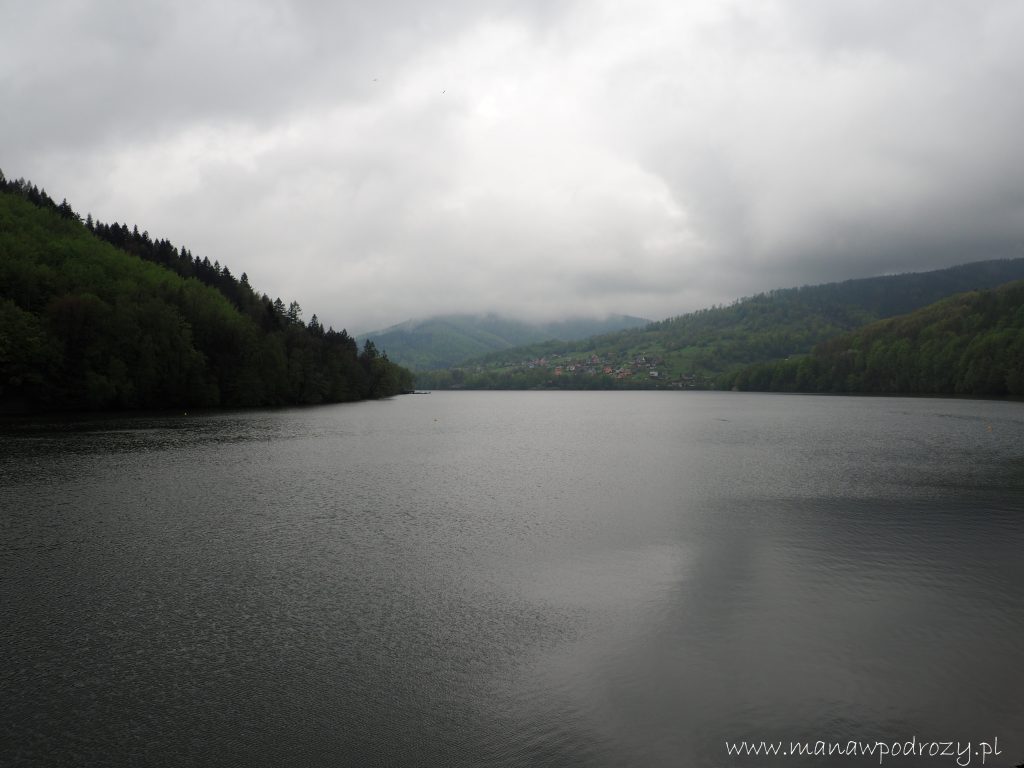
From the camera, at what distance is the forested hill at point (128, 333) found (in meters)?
79.8

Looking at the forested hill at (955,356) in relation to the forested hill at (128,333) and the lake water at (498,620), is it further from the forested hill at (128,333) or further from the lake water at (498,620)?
the forested hill at (128,333)

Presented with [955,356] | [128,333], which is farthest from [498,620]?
[955,356]

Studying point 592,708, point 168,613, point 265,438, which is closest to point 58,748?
point 168,613

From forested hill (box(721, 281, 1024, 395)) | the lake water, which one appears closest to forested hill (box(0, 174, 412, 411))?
the lake water

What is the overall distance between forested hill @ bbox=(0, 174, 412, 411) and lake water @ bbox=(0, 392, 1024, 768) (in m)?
57.5

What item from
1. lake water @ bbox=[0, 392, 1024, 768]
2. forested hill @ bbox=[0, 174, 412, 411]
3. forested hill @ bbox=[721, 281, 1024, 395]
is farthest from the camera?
forested hill @ bbox=[721, 281, 1024, 395]

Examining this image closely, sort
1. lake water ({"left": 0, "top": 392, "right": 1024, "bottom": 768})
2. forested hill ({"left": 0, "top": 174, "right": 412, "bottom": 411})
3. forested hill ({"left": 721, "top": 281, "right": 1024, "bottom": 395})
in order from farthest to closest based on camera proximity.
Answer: forested hill ({"left": 721, "top": 281, "right": 1024, "bottom": 395}) → forested hill ({"left": 0, "top": 174, "right": 412, "bottom": 411}) → lake water ({"left": 0, "top": 392, "right": 1024, "bottom": 768})

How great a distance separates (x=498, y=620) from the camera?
49.4 feet

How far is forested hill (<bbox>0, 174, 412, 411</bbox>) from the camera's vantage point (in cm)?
7981

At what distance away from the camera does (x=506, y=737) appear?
10.0 meters

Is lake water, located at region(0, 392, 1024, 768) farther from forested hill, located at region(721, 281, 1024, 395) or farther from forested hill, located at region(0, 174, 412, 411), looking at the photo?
forested hill, located at region(721, 281, 1024, 395)

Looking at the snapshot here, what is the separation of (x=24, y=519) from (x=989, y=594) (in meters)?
34.8

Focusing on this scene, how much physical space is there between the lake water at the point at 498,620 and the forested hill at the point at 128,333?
57.5m

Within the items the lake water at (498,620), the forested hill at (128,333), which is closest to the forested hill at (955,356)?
the lake water at (498,620)
